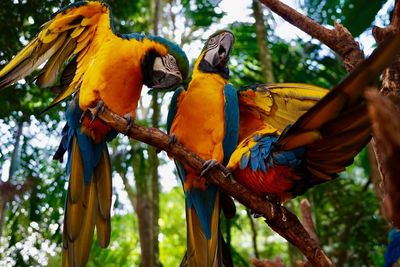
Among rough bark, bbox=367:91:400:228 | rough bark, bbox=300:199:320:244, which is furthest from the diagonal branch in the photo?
rough bark, bbox=367:91:400:228

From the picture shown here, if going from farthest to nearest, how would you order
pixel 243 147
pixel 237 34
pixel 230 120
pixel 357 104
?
pixel 237 34, pixel 230 120, pixel 243 147, pixel 357 104

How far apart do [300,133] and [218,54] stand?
2.35ft

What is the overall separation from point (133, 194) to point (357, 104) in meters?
2.28

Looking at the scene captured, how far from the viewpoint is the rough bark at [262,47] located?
2.50m

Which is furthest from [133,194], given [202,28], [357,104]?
[357,104]

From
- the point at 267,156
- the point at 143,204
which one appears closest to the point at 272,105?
the point at 267,156

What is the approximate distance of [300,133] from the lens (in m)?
1.17

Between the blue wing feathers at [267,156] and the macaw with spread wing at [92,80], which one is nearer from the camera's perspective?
the blue wing feathers at [267,156]

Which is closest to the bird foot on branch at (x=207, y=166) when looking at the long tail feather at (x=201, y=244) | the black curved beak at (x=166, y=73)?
the long tail feather at (x=201, y=244)

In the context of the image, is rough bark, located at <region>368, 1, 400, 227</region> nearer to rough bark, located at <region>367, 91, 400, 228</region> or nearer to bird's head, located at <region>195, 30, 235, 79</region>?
rough bark, located at <region>367, 91, 400, 228</region>

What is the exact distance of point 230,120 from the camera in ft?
5.46

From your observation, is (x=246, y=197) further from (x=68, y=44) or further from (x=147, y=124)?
(x=147, y=124)

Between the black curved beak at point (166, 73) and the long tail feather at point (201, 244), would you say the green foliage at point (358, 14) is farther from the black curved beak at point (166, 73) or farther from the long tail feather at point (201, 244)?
the long tail feather at point (201, 244)

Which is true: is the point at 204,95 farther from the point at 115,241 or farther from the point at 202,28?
the point at 115,241
